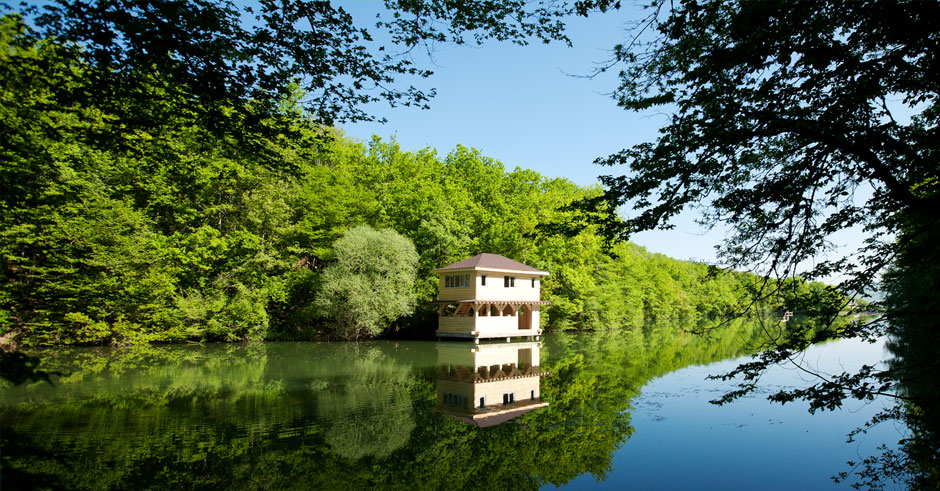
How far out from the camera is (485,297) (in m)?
24.6

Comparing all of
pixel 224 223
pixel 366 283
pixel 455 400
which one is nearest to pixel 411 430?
pixel 455 400

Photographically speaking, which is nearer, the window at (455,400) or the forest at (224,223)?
the forest at (224,223)

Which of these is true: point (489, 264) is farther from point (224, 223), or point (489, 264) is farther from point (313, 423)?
point (313, 423)

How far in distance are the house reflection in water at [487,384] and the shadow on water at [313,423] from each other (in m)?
0.07

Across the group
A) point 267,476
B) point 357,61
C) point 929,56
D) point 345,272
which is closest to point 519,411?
point 267,476

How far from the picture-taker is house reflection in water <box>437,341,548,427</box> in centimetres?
991

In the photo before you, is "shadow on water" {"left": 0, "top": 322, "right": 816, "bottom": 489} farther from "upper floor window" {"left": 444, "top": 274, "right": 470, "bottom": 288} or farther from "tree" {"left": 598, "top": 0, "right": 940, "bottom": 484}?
"upper floor window" {"left": 444, "top": 274, "right": 470, "bottom": 288}

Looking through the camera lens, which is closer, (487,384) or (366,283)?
(487,384)

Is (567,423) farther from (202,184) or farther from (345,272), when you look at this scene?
(202,184)

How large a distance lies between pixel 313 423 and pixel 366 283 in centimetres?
1548

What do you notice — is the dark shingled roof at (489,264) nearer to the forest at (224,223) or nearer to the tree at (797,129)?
the forest at (224,223)

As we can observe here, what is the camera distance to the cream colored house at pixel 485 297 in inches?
963

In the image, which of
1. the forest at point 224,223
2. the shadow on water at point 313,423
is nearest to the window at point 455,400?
the shadow on water at point 313,423

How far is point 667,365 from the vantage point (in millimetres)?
17172
